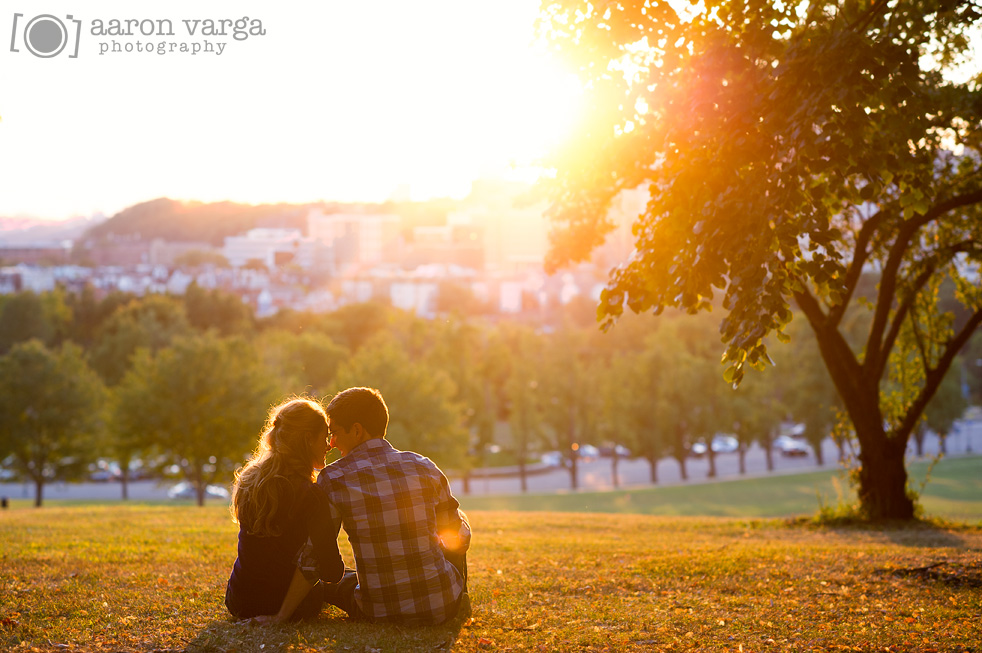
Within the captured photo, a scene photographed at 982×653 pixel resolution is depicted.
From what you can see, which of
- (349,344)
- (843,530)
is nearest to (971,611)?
(843,530)

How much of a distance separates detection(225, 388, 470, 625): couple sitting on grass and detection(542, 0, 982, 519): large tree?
95.8 inches

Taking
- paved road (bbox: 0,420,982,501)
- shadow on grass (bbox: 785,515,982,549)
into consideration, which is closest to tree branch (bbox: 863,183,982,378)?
shadow on grass (bbox: 785,515,982,549)

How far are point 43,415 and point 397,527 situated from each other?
130 ft

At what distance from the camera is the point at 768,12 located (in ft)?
26.6

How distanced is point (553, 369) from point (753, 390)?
1162 centimetres

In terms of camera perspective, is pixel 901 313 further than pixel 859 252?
Yes

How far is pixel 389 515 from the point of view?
504 cm

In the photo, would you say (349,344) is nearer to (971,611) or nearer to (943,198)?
(943,198)

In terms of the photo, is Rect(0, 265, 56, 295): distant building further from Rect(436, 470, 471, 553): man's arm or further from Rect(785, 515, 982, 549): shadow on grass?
Rect(436, 470, 471, 553): man's arm

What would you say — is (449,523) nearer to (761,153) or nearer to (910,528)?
(761,153)

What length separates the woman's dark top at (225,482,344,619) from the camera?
4.97 meters

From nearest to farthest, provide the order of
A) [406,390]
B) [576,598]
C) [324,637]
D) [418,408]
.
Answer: [324,637] < [576,598] < [418,408] < [406,390]

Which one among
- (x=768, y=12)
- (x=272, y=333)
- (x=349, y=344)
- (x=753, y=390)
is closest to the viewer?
(x=768, y=12)

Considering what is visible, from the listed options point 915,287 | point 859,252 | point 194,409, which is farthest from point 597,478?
point 859,252
